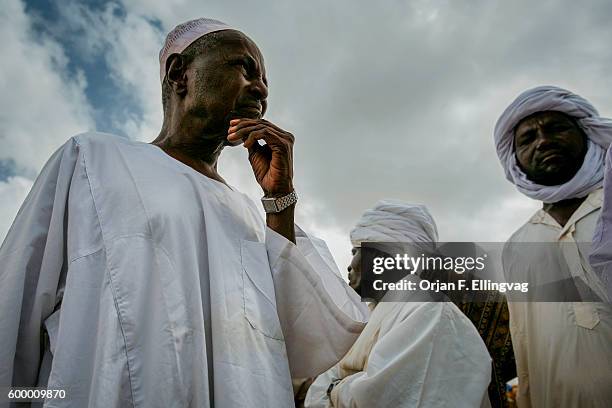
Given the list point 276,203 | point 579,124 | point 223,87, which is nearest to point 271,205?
point 276,203

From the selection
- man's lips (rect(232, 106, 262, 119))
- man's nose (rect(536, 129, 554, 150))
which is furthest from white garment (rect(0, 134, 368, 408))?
man's nose (rect(536, 129, 554, 150))

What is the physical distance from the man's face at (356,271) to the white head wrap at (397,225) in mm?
85

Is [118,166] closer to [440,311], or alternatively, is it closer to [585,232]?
[440,311]

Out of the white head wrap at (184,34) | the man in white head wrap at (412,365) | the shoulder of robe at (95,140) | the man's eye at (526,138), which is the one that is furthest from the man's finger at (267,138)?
the man's eye at (526,138)

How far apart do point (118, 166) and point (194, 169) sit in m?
0.41

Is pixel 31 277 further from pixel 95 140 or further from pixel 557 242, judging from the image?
pixel 557 242

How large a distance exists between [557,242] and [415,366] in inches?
49.1

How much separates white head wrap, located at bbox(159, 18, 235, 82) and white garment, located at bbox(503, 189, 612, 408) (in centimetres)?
244

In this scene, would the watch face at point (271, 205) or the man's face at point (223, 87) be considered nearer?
the watch face at point (271, 205)

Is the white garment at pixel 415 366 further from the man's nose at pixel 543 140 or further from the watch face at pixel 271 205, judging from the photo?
the watch face at pixel 271 205

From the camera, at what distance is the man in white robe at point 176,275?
1419mm

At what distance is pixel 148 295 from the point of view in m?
1.49

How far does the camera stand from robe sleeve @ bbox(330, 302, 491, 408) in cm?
296

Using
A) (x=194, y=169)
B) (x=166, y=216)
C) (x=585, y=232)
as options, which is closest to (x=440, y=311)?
(x=585, y=232)
